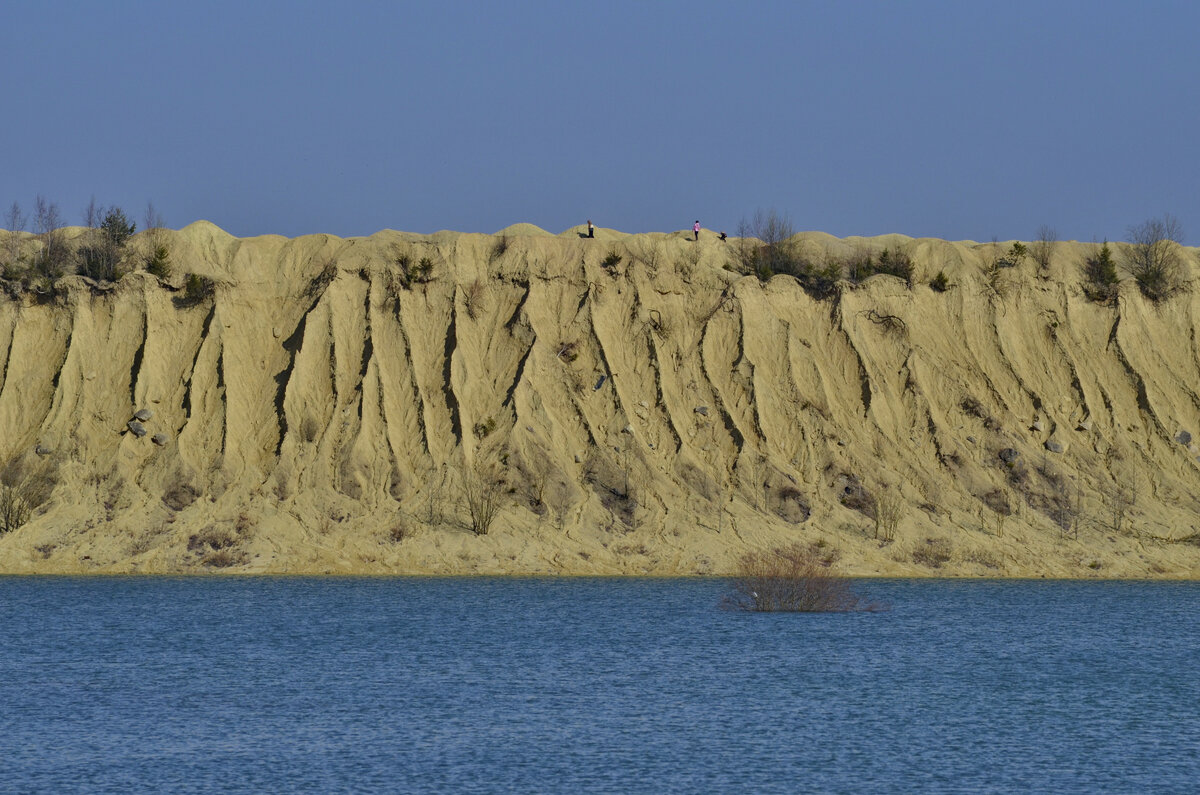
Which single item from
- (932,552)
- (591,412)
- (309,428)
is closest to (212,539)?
(309,428)

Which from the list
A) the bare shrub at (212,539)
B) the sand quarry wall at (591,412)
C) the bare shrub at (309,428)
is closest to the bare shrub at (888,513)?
the sand quarry wall at (591,412)

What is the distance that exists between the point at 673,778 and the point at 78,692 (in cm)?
1181

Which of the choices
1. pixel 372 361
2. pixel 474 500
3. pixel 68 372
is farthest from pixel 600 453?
pixel 68 372

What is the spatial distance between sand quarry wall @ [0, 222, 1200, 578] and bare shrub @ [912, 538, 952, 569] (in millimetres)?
142

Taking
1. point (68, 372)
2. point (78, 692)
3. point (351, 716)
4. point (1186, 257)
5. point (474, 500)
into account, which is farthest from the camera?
point (1186, 257)

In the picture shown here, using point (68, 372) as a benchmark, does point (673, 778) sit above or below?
below

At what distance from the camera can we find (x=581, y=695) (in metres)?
26.2

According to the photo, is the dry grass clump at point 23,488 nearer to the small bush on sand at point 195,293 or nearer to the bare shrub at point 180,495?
the bare shrub at point 180,495

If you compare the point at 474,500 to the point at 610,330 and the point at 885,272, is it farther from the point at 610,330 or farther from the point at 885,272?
the point at 885,272

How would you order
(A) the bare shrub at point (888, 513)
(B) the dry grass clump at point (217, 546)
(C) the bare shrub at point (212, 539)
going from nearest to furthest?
(B) the dry grass clump at point (217, 546) < (C) the bare shrub at point (212, 539) < (A) the bare shrub at point (888, 513)

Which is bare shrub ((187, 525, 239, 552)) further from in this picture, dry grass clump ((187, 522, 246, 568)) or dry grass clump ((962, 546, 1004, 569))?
dry grass clump ((962, 546, 1004, 569))

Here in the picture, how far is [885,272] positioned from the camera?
68875 millimetres

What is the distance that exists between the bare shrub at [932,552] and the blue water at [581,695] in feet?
33.7

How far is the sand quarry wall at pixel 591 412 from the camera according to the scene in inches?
2137
